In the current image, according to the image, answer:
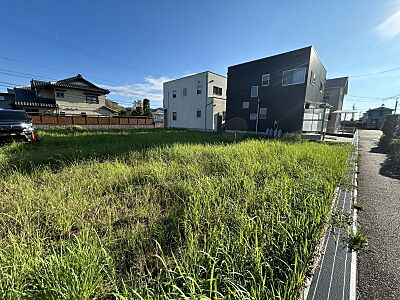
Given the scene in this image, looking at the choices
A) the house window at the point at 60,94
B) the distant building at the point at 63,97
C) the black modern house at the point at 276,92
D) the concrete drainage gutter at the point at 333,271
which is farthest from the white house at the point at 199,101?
the concrete drainage gutter at the point at 333,271

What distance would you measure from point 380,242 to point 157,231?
115 inches

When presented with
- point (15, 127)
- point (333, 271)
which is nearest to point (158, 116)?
point (15, 127)

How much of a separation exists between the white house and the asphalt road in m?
17.4

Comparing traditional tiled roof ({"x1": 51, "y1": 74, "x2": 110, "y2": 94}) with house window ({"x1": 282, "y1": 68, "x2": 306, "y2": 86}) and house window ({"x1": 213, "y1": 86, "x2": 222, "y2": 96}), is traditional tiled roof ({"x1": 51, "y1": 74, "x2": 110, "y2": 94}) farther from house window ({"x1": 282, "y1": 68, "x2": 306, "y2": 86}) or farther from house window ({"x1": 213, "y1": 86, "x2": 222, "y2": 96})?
house window ({"x1": 282, "y1": 68, "x2": 306, "y2": 86})

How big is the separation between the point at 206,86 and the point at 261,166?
18.0 metres

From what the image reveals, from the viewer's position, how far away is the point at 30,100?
74.6 ft

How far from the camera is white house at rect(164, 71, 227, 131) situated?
68.1 feet

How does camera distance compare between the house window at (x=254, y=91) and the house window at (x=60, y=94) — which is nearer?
the house window at (x=254, y=91)

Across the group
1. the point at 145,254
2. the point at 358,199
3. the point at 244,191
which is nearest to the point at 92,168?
the point at 145,254

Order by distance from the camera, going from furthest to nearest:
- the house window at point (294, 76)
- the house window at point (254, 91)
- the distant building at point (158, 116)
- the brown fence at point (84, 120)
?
the distant building at point (158, 116)
the house window at point (254, 91)
the brown fence at point (84, 120)
the house window at point (294, 76)

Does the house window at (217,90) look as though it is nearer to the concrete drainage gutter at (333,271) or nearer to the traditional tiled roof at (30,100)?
the concrete drainage gutter at (333,271)

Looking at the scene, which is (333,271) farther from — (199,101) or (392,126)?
(199,101)

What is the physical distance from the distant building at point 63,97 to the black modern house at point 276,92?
63.8ft

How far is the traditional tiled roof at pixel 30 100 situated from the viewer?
72.0 feet
